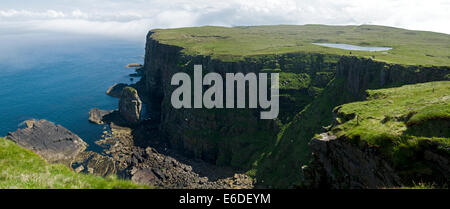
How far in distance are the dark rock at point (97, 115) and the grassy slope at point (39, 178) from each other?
108 meters

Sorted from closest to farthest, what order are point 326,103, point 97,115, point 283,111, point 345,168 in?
point 345,168, point 326,103, point 283,111, point 97,115

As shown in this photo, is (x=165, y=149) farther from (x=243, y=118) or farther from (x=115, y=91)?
(x=115, y=91)

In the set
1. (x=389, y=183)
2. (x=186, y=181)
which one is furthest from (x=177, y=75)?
(x=389, y=183)

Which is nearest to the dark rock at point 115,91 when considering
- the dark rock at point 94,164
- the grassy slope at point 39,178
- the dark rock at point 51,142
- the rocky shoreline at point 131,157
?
the rocky shoreline at point 131,157

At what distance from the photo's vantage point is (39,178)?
12461mm

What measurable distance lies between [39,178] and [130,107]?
106396 millimetres

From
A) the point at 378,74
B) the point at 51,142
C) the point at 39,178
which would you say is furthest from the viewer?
the point at 51,142

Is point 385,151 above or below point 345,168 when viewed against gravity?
above

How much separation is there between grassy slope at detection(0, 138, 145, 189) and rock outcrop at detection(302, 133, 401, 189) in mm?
19419

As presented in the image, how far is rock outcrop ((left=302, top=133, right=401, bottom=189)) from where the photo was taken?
21.2 metres

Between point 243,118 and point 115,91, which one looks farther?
point 115,91

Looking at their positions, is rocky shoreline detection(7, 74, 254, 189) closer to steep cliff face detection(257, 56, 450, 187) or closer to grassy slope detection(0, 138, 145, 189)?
steep cliff face detection(257, 56, 450, 187)

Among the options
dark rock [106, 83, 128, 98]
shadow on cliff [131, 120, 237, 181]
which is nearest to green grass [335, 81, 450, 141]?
shadow on cliff [131, 120, 237, 181]

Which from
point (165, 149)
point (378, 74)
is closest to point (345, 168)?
point (378, 74)
